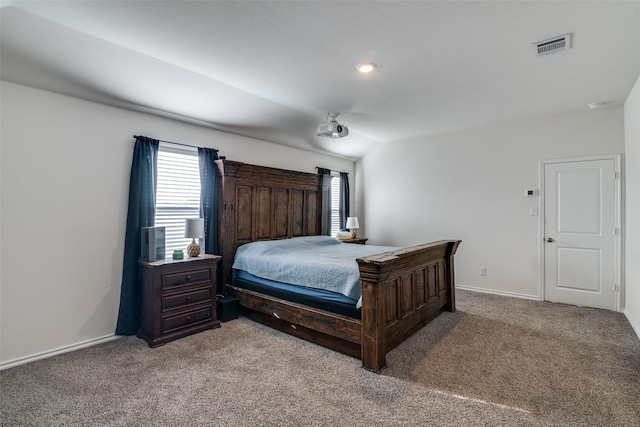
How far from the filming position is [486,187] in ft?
15.9

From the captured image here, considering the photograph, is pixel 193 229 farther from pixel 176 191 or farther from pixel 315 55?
pixel 315 55

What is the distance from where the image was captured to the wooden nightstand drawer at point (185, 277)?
3.06m

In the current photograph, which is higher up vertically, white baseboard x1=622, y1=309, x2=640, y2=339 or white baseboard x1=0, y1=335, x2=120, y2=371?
white baseboard x1=622, y1=309, x2=640, y2=339

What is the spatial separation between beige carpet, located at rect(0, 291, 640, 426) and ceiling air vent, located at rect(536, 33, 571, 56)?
2598mm

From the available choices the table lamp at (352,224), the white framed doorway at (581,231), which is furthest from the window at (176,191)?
the white framed doorway at (581,231)

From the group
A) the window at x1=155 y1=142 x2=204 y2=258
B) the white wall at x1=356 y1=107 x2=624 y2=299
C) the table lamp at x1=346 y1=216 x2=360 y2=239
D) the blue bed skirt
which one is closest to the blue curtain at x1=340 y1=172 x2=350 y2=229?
the table lamp at x1=346 y1=216 x2=360 y2=239

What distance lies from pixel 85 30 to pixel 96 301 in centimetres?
240

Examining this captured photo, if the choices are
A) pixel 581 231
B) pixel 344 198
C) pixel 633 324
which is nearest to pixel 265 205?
pixel 344 198

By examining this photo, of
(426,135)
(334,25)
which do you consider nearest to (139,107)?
(334,25)

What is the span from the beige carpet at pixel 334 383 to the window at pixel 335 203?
304 cm

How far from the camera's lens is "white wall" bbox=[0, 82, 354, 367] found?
2.57 metres

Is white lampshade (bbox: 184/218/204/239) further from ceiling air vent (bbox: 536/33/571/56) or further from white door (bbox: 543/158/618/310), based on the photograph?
white door (bbox: 543/158/618/310)

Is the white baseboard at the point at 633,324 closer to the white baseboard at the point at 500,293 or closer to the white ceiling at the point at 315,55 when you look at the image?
the white baseboard at the point at 500,293

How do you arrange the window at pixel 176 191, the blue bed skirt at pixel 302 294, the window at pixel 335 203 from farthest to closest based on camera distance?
the window at pixel 335 203 < the window at pixel 176 191 < the blue bed skirt at pixel 302 294
